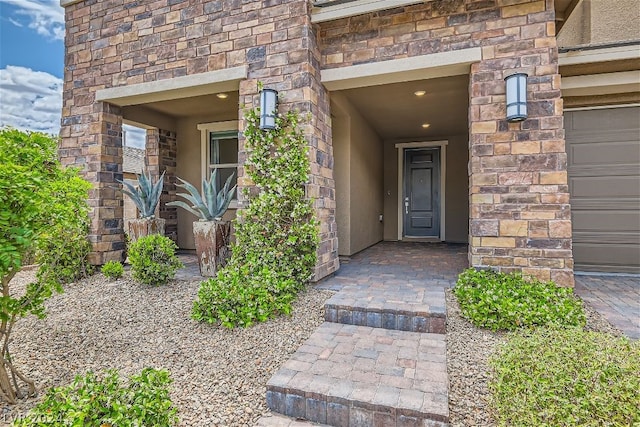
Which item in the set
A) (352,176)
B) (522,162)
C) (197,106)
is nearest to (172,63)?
(197,106)

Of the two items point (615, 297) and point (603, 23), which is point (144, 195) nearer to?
point (615, 297)

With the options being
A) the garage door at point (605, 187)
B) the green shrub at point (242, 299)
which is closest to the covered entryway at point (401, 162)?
the garage door at point (605, 187)

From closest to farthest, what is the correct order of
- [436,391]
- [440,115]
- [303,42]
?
1. [436,391]
2. [303,42]
3. [440,115]

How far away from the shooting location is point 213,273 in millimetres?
4125

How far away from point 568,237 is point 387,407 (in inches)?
103

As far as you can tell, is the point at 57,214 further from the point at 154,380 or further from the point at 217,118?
the point at 217,118

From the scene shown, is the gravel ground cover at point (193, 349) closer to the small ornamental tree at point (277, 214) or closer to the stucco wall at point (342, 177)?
the small ornamental tree at point (277, 214)

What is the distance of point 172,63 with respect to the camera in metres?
4.30

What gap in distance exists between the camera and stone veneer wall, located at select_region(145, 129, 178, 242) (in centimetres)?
622

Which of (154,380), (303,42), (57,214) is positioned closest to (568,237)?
(303,42)

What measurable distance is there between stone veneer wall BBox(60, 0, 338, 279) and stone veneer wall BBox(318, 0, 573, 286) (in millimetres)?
1285

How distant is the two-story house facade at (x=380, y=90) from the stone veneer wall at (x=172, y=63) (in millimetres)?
17

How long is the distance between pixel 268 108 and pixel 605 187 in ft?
14.4

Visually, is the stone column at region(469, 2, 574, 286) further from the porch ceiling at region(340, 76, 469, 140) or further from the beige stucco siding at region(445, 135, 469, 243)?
the beige stucco siding at region(445, 135, 469, 243)
